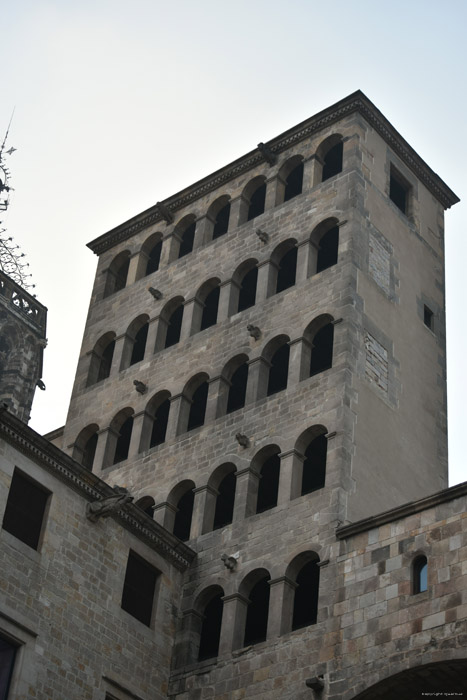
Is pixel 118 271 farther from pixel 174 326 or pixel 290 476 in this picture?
pixel 290 476

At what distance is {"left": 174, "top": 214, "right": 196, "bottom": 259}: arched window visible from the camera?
149 ft

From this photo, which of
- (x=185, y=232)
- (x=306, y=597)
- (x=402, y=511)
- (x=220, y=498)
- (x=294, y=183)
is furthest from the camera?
(x=185, y=232)

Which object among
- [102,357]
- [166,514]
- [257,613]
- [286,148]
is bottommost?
[257,613]

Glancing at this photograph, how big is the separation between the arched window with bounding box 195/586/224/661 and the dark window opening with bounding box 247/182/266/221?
45.3 feet

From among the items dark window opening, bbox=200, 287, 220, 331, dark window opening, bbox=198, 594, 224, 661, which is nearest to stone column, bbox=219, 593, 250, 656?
dark window opening, bbox=198, 594, 224, 661

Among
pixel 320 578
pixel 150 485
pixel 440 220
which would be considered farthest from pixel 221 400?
pixel 440 220

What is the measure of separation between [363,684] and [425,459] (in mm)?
9607

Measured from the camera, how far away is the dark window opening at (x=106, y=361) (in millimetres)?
44206

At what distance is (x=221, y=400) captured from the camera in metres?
38.7

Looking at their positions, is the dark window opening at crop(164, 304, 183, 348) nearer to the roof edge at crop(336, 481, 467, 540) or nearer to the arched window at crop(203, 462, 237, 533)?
the arched window at crop(203, 462, 237, 533)

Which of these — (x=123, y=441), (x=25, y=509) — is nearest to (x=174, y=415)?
(x=123, y=441)

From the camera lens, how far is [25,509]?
1231 inches

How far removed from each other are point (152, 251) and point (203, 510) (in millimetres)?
13042

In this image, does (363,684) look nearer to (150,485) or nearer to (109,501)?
(109,501)
